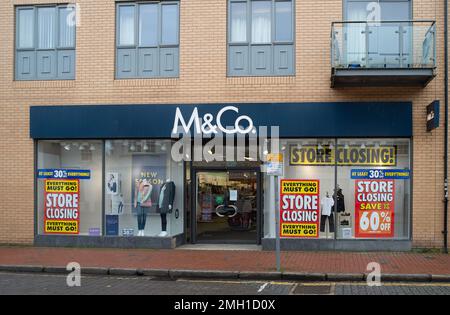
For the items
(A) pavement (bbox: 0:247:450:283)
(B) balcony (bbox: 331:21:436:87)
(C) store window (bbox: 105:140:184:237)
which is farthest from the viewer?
(C) store window (bbox: 105:140:184:237)

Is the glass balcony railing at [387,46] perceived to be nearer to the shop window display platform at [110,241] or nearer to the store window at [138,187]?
the store window at [138,187]

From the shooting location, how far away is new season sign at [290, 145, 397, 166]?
14.5 meters

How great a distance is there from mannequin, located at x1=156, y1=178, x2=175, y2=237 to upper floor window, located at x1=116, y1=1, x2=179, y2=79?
3043 millimetres

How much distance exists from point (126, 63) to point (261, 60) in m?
3.70

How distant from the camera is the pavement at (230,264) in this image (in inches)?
445

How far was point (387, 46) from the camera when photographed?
1356 centimetres

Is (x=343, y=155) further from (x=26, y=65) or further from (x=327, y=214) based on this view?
(x=26, y=65)

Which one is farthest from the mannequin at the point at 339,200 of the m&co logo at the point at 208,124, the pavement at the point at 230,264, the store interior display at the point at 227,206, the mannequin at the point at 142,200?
the mannequin at the point at 142,200

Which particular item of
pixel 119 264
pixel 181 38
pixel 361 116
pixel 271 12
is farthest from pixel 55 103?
pixel 361 116

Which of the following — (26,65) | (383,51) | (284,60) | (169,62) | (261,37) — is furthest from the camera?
(26,65)

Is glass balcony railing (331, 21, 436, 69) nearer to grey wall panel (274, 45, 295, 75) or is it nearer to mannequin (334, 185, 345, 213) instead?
grey wall panel (274, 45, 295, 75)

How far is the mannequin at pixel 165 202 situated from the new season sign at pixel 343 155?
11.2 ft

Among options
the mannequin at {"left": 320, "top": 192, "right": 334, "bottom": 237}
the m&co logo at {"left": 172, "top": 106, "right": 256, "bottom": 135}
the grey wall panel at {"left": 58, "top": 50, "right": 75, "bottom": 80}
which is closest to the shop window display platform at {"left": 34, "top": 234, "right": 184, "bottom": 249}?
the m&co logo at {"left": 172, "top": 106, "right": 256, "bottom": 135}

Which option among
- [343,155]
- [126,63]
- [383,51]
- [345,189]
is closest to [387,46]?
[383,51]
